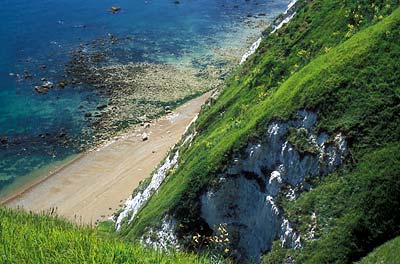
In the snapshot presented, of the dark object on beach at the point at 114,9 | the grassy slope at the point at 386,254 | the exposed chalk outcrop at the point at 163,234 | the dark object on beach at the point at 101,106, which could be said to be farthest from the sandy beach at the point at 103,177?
the dark object on beach at the point at 114,9

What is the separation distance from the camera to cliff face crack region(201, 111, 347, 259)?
25.4m

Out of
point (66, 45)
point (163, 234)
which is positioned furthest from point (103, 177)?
point (66, 45)

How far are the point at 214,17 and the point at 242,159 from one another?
77.4 metres

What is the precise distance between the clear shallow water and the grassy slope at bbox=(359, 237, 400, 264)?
45.2 metres

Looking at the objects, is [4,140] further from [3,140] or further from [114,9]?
[114,9]

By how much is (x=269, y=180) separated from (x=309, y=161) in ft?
8.95

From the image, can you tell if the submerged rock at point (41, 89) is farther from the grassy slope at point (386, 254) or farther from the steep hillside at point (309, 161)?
the grassy slope at point (386, 254)

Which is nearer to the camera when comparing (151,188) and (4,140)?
(151,188)

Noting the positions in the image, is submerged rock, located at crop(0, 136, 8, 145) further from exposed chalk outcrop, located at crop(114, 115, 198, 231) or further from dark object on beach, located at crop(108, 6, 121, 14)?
dark object on beach, located at crop(108, 6, 121, 14)

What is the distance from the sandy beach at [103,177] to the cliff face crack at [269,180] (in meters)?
22.6

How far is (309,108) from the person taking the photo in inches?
1064

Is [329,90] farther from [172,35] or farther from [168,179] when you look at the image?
[172,35]

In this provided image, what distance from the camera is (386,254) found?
65.9 feet

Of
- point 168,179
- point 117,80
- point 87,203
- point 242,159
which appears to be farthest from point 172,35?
point 242,159
